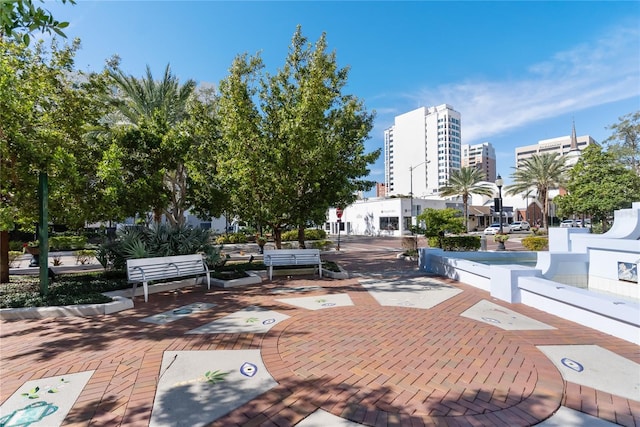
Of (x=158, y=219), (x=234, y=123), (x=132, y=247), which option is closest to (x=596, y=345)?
(x=234, y=123)

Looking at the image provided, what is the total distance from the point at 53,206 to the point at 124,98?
1396 centimetres

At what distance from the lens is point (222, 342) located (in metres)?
4.76

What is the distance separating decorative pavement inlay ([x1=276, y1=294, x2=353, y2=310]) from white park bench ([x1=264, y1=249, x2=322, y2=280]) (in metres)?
2.84

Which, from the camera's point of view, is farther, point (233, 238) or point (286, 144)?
point (233, 238)

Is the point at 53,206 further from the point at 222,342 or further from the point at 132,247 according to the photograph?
the point at 222,342

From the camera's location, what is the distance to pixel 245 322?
225 inches

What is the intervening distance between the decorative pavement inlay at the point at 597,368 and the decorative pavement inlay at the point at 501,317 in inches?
34.5

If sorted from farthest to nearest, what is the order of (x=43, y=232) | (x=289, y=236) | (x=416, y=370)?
(x=289, y=236)
(x=43, y=232)
(x=416, y=370)

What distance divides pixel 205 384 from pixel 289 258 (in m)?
7.04

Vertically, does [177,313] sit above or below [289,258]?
below

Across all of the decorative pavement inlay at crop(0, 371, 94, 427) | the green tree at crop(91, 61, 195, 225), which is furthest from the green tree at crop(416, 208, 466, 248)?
the decorative pavement inlay at crop(0, 371, 94, 427)

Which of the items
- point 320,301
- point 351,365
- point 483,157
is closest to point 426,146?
point 483,157

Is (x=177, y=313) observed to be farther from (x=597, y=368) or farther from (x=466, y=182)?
(x=466, y=182)

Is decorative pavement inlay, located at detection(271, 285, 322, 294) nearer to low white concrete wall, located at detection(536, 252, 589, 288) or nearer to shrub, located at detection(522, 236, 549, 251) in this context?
low white concrete wall, located at detection(536, 252, 589, 288)
